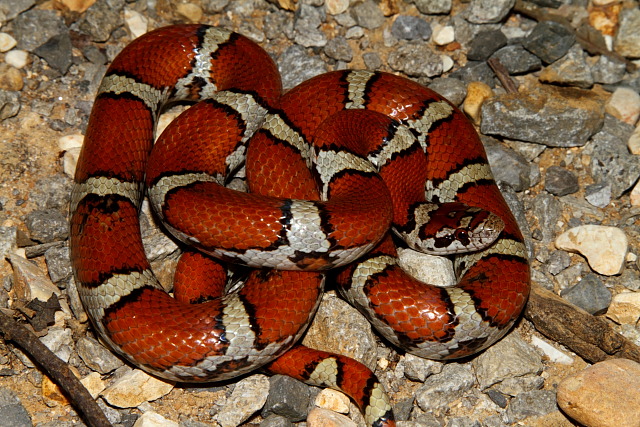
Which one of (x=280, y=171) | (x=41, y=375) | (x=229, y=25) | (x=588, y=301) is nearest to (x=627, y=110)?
(x=588, y=301)

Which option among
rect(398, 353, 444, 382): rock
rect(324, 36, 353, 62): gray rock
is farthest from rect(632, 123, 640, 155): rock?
rect(398, 353, 444, 382): rock

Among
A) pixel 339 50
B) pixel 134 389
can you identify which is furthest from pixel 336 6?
pixel 134 389

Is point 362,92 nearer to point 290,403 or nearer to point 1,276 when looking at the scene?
point 290,403

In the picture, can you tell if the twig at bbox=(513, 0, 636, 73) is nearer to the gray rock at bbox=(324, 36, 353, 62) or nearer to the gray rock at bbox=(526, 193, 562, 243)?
the gray rock at bbox=(526, 193, 562, 243)

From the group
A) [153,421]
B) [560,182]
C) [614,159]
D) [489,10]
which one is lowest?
[153,421]

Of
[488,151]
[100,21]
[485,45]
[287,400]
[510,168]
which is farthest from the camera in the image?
[485,45]

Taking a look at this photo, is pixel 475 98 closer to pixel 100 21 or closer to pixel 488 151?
pixel 488 151
